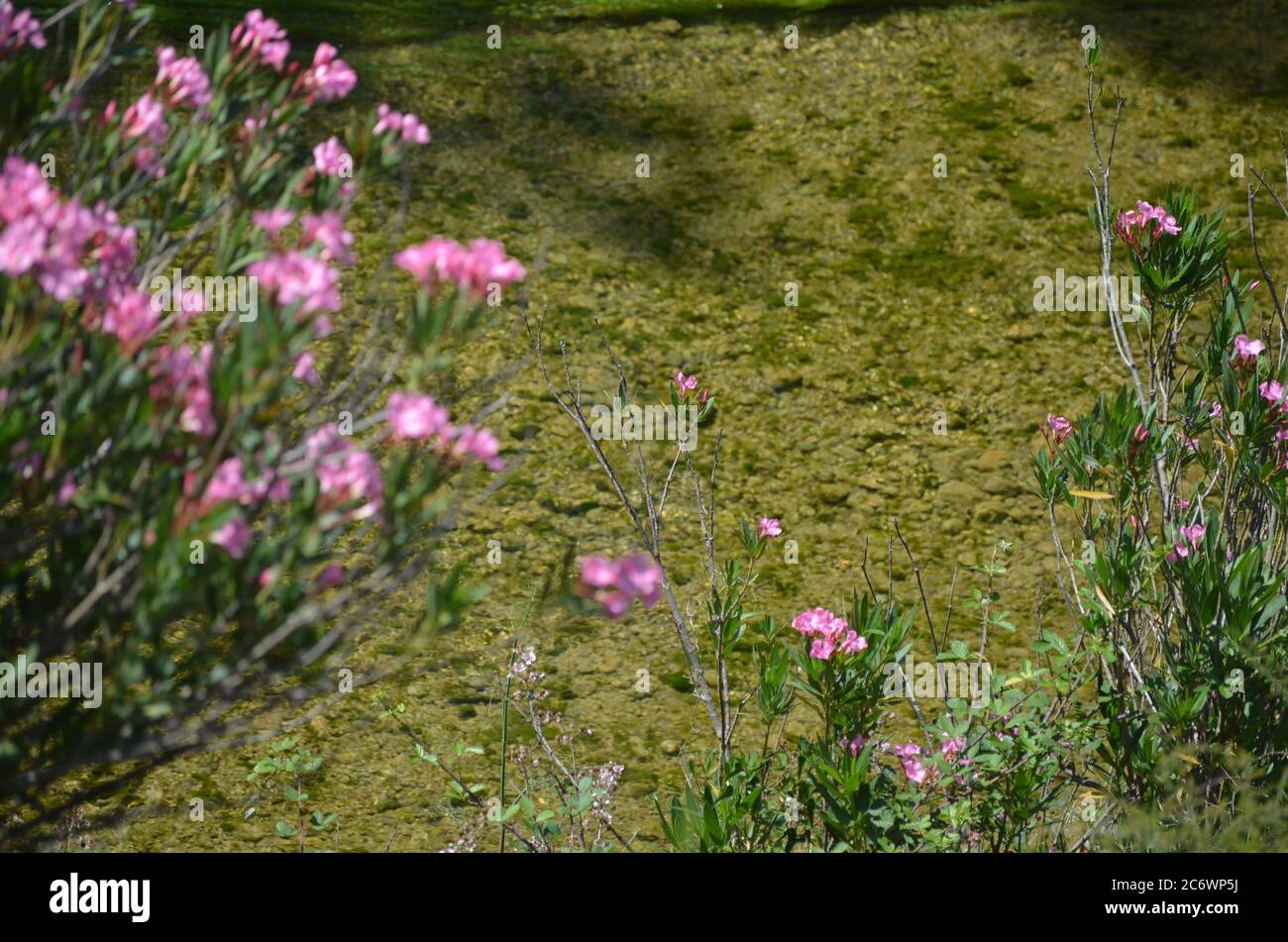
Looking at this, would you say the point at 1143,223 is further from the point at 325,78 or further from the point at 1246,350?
the point at 325,78

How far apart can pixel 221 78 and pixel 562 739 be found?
180cm

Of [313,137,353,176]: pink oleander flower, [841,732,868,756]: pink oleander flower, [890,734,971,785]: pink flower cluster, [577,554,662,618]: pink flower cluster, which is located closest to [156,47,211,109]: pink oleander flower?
[313,137,353,176]: pink oleander flower

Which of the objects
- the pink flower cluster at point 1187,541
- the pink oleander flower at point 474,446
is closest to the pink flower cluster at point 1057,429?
the pink flower cluster at point 1187,541

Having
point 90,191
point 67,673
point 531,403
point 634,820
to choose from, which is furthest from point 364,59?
point 90,191

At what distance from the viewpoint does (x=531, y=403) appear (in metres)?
3.95

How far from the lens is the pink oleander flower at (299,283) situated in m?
1.20

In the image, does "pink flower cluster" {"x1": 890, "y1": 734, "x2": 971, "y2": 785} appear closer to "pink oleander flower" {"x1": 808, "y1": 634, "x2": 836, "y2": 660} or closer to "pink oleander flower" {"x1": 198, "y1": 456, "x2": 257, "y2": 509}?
"pink oleander flower" {"x1": 808, "y1": 634, "x2": 836, "y2": 660}

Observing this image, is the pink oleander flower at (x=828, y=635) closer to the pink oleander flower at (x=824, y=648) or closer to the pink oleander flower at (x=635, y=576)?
the pink oleander flower at (x=824, y=648)

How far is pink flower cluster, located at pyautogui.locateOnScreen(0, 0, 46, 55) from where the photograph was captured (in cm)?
142
